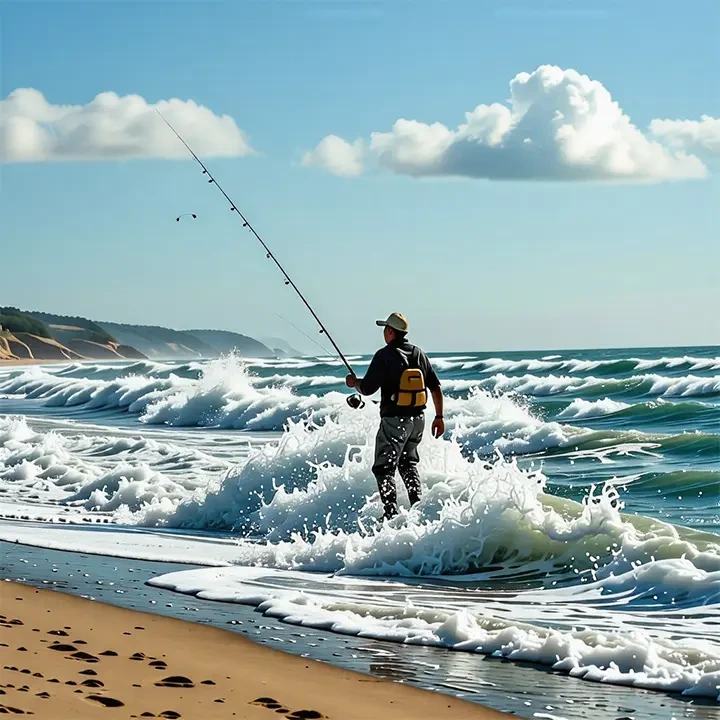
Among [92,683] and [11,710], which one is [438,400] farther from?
[11,710]

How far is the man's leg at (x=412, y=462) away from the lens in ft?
29.4

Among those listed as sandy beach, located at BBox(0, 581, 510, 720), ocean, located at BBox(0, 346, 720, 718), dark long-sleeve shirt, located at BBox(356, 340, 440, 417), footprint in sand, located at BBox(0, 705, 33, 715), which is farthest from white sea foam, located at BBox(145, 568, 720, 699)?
footprint in sand, located at BBox(0, 705, 33, 715)

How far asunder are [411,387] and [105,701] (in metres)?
4.76

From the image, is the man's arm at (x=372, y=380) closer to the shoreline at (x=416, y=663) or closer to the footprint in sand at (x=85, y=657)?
the shoreline at (x=416, y=663)

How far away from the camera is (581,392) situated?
2975 centimetres

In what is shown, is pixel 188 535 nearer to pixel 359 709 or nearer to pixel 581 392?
pixel 359 709

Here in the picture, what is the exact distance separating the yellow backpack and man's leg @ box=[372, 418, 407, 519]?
16cm

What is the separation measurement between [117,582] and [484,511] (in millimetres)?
2818

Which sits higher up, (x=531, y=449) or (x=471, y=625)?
(x=531, y=449)

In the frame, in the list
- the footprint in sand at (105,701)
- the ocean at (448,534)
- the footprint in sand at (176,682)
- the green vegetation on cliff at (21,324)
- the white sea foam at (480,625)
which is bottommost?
the footprint in sand at (105,701)

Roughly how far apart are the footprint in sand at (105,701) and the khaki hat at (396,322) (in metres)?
4.97

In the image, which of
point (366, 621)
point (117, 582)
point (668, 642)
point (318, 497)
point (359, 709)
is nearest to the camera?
point (359, 709)

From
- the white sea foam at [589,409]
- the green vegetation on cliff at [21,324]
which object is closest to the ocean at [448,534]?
the white sea foam at [589,409]

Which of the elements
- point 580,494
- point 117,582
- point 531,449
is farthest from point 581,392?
point 117,582
